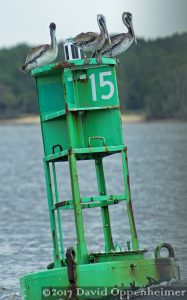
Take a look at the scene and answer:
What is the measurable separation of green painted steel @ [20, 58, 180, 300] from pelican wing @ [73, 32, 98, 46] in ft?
1.32

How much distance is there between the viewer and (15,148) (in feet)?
343

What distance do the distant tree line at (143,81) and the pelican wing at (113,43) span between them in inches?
108

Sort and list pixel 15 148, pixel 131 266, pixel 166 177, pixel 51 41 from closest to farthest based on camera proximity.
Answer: pixel 131 266, pixel 51 41, pixel 166 177, pixel 15 148

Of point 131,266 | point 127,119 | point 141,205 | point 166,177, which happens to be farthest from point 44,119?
point 127,119

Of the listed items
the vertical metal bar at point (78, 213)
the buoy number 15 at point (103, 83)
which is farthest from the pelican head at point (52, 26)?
the vertical metal bar at point (78, 213)

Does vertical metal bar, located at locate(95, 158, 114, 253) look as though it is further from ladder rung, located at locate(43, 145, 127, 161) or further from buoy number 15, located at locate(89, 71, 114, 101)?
buoy number 15, located at locate(89, 71, 114, 101)

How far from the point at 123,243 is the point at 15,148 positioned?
73.1 meters

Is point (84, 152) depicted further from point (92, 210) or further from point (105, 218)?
point (92, 210)

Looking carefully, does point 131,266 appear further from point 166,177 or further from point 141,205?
point 166,177

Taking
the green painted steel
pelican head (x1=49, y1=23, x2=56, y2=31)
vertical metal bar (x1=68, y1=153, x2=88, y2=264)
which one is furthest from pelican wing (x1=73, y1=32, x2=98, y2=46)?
vertical metal bar (x1=68, y1=153, x2=88, y2=264)

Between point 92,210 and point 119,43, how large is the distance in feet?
73.6

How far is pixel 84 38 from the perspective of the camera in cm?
2134

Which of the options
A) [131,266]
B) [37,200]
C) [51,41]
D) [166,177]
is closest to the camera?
[131,266]

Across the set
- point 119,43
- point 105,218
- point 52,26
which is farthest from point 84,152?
point 52,26
